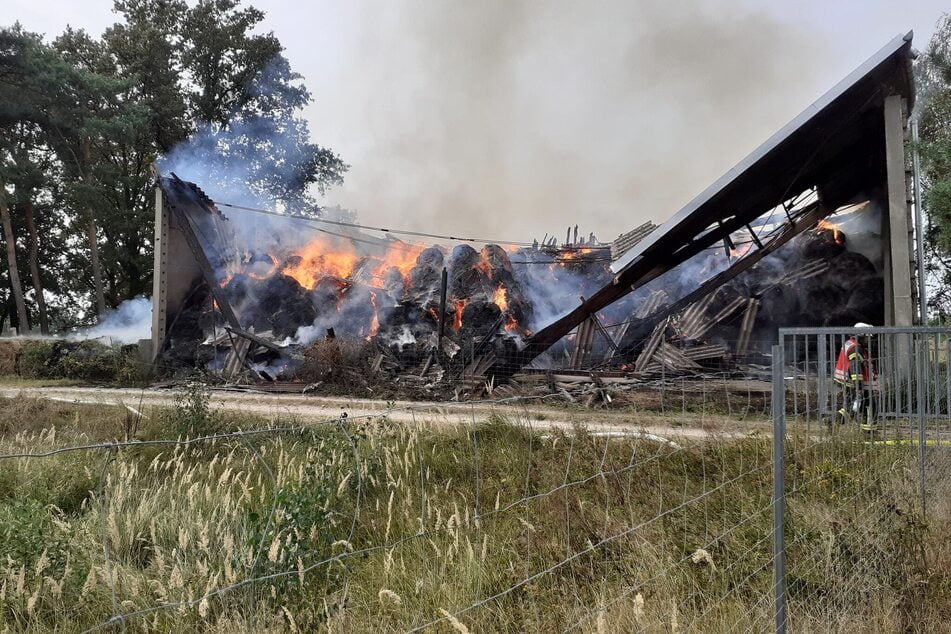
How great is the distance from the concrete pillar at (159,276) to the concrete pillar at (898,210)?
21018 mm

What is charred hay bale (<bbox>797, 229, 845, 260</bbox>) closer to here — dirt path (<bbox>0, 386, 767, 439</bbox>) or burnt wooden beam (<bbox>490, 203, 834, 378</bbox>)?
burnt wooden beam (<bbox>490, 203, 834, 378</bbox>)

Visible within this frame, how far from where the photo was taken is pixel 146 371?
733 inches

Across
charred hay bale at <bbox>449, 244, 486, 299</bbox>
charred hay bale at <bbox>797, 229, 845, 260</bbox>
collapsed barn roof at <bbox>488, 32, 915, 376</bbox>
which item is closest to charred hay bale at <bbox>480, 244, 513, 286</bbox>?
charred hay bale at <bbox>449, 244, 486, 299</bbox>

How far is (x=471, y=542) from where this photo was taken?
4.21 metres

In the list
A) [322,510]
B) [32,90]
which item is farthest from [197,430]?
[32,90]

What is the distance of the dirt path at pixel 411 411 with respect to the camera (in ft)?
27.9

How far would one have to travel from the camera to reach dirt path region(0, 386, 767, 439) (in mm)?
8516

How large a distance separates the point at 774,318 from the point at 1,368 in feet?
79.8

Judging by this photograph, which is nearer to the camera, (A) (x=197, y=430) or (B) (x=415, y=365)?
(A) (x=197, y=430)

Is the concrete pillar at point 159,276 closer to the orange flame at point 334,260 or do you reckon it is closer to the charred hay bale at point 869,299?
the orange flame at point 334,260

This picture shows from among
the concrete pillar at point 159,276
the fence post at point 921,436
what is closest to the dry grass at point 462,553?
the fence post at point 921,436

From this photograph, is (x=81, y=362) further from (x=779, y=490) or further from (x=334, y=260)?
(x=779, y=490)

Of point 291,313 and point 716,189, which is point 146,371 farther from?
point 716,189

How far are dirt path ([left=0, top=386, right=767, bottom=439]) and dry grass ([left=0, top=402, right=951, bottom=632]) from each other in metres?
2.26
